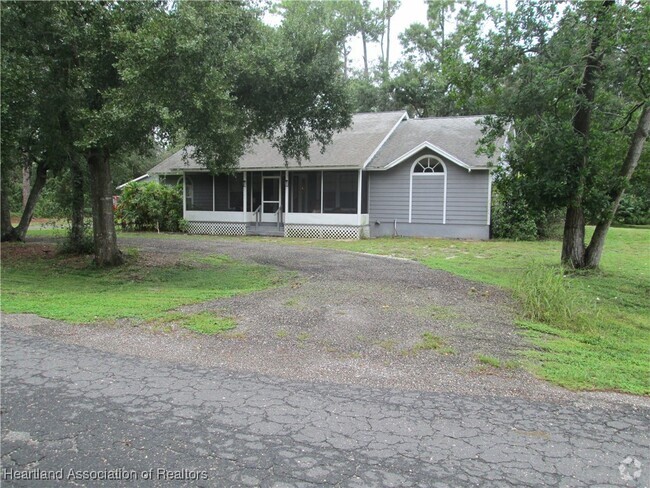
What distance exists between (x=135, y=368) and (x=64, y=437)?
4.69 ft

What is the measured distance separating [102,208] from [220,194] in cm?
1234

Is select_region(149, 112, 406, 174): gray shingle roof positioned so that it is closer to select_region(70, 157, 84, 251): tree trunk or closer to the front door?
the front door

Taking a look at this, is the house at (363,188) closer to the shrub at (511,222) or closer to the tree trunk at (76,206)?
the shrub at (511,222)

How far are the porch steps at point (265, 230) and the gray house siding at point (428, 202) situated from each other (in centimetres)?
414

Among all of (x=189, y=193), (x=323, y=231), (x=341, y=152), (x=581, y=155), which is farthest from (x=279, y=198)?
(x=581, y=155)

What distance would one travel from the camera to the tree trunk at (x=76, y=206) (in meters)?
12.9

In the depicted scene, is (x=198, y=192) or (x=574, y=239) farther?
(x=198, y=192)

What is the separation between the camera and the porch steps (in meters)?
21.7

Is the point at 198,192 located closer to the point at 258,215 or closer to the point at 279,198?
the point at 258,215

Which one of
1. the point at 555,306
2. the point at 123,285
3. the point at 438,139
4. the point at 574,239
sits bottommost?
the point at 123,285

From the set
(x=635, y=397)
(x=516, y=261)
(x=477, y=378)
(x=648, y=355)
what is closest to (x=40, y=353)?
(x=477, y=378)

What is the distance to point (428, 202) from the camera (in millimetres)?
20203

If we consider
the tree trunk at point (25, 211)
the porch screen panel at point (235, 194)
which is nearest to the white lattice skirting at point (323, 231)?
the porch screen panel at point (235, 194)

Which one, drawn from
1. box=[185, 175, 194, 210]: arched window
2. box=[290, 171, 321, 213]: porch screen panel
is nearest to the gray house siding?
box=[290, 171, 321, 213]: porch screen panel
